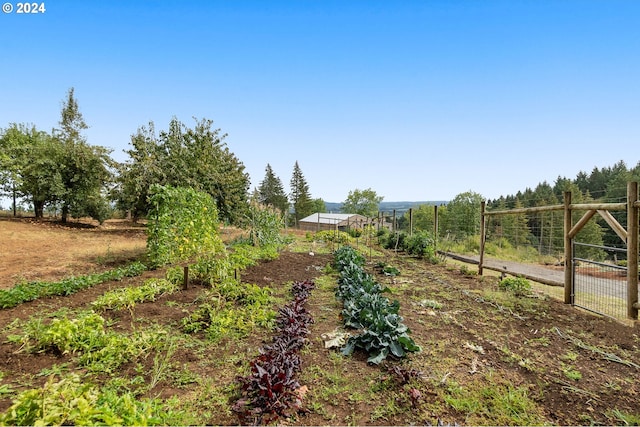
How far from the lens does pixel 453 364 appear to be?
308 centimetres

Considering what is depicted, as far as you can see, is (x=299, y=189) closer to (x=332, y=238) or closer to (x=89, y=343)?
(x=332, y=238)

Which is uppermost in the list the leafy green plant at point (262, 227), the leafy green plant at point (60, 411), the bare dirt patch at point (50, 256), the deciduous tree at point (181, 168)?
the deciduous tree at point (181, 168)

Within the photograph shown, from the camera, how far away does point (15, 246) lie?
9773 mm

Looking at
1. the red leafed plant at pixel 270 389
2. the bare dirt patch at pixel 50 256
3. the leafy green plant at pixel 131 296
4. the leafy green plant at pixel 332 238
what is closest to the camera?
the red leafed plant at pixel 270 389

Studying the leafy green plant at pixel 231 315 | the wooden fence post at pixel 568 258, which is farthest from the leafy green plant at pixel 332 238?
the leafy green plant at pixel 231 315

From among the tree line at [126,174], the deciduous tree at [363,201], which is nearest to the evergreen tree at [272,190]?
the deciduous tree at [363,201]

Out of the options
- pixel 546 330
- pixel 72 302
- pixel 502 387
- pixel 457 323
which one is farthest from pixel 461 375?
pixel 72 302

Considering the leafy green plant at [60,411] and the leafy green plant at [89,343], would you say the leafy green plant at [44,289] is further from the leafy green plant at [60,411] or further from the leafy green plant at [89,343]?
the leafy green plant at [60,411]

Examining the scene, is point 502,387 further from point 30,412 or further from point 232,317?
point 30,412

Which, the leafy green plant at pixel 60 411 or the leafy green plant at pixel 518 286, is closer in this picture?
the leafy green plant at pixel 60 411

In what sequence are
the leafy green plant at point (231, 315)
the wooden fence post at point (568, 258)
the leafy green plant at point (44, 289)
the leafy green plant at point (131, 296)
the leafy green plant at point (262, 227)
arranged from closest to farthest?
the leafy green plant at point (231, 315) < the leafy green plant at point (131, 296) < the leafy green plant at point (44, 289) < the wooden fence post at point (568, 258) < the leafy green plant at point (262, 227)

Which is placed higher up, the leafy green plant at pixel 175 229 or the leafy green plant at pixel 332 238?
the leafy green plant at pixel 175 229

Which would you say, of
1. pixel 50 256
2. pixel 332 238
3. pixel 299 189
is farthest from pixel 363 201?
pixel 50 256

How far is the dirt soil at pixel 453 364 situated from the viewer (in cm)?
235
